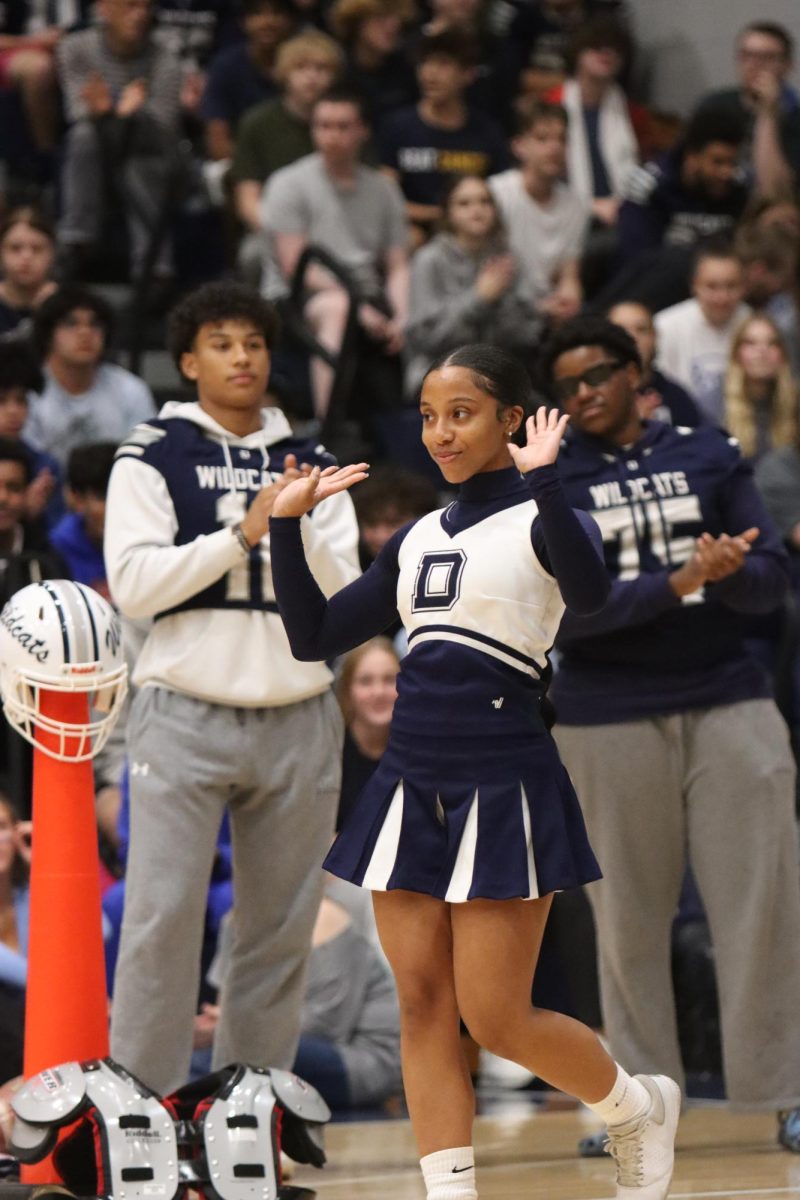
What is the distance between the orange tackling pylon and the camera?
164 inches

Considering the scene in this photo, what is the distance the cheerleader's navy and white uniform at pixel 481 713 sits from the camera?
360 centimetres

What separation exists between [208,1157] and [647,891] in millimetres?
1399

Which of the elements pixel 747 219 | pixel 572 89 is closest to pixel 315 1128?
pixel 747 219

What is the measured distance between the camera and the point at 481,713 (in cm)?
368

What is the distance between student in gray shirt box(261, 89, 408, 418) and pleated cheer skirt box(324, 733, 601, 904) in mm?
5304

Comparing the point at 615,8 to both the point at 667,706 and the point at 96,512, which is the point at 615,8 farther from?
the point at 667,706

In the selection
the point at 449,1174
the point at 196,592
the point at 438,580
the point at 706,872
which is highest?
the point at 438,580

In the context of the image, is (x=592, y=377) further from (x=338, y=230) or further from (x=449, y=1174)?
(x=338, y=230)

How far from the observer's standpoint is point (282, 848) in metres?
4.51

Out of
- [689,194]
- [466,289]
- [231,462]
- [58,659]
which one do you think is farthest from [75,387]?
[58,659]

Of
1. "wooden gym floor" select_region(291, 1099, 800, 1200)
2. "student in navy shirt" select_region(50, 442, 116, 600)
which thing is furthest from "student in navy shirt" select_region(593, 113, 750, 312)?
"wooden gym floor" select_region(291, 1099, 800, 1200)

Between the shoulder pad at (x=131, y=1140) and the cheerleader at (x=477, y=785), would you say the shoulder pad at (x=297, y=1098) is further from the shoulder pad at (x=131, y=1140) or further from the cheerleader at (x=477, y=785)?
the cheerleader at (x=477, y=785)

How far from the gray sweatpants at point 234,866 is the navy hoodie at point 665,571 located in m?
0.72

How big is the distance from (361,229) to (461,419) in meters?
5.69
